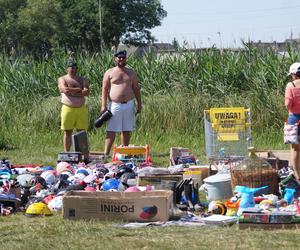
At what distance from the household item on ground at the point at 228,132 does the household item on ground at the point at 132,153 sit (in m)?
0.96

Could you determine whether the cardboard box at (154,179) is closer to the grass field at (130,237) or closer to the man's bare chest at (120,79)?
the grass field at (130,237)

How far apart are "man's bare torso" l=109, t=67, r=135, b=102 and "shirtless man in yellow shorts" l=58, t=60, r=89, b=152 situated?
0.56m

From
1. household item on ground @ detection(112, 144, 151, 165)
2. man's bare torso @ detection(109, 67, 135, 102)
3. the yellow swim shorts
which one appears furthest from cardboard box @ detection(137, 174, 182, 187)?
the yellow swim shorts

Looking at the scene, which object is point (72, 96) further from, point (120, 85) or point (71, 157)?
point (71, 157)

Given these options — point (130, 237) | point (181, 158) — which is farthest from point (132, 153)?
point (130, 237)

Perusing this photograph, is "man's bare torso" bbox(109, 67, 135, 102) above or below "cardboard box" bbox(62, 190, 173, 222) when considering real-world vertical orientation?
above

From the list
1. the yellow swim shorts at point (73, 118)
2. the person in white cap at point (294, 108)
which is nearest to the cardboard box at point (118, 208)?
the person in white cap at point (294, 108)

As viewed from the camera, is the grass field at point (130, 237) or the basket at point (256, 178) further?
the basket at point (256, 178)

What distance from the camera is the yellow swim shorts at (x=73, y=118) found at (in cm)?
1420

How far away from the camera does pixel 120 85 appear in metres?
13.8

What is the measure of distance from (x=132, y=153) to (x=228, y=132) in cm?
153

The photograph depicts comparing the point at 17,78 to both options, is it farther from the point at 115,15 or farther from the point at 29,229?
the point at 115,15

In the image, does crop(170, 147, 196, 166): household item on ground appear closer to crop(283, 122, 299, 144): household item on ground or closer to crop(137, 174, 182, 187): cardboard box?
crop(283, 122, 299, 144): household item on ground

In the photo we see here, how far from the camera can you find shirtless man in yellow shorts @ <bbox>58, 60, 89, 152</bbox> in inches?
558
